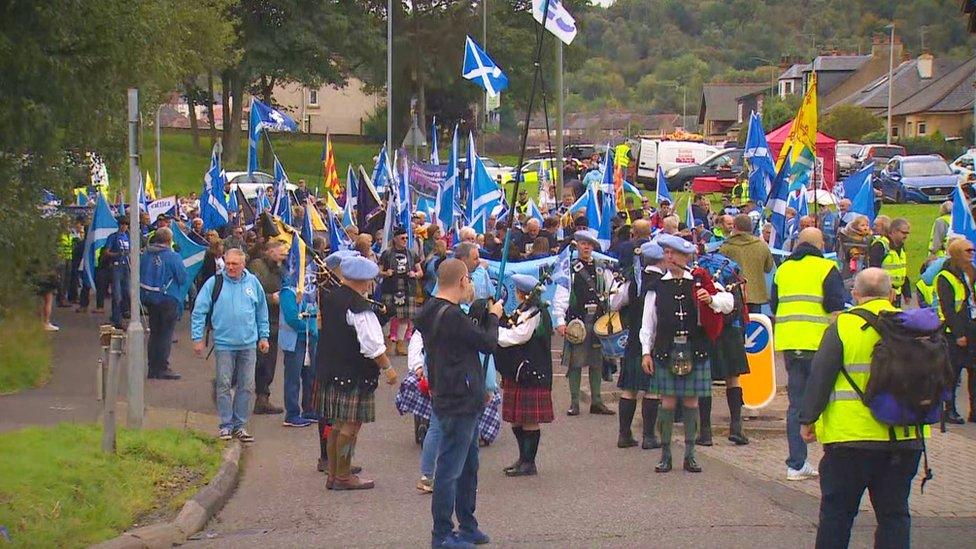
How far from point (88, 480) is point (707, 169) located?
38546 mm

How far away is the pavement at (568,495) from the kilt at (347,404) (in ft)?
2.10

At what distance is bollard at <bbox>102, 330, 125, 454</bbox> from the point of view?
32.4 ft

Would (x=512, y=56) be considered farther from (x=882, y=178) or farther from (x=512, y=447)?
(x=512, y=447)

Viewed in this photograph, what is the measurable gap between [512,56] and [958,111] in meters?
24.0

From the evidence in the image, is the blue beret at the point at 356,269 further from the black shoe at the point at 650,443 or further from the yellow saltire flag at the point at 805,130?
the yellow saltire flag at the point at 805,130

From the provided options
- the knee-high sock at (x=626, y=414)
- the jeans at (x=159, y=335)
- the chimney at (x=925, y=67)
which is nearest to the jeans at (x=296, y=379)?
the knee-high sock at (x=626, y=414)

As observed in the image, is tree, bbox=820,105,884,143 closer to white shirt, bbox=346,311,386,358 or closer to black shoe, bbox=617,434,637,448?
black shoe, bbox=617,434,637,448

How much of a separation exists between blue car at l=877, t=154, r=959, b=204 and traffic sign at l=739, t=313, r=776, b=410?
95.4ft

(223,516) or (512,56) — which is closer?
(223,516)

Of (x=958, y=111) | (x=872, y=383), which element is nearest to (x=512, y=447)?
(x=872, y=383)

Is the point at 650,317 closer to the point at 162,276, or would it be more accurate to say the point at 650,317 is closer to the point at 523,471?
the point at 523,471

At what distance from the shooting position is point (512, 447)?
1187cm

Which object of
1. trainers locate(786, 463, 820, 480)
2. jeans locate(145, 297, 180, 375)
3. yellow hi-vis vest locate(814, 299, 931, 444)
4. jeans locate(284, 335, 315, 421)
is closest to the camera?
yellow hi-vis vest locate(814, 299, 931, 444)

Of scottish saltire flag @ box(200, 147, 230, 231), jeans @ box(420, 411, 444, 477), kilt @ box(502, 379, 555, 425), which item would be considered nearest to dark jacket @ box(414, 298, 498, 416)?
jeans @ box(420, 411, 444, 477)
